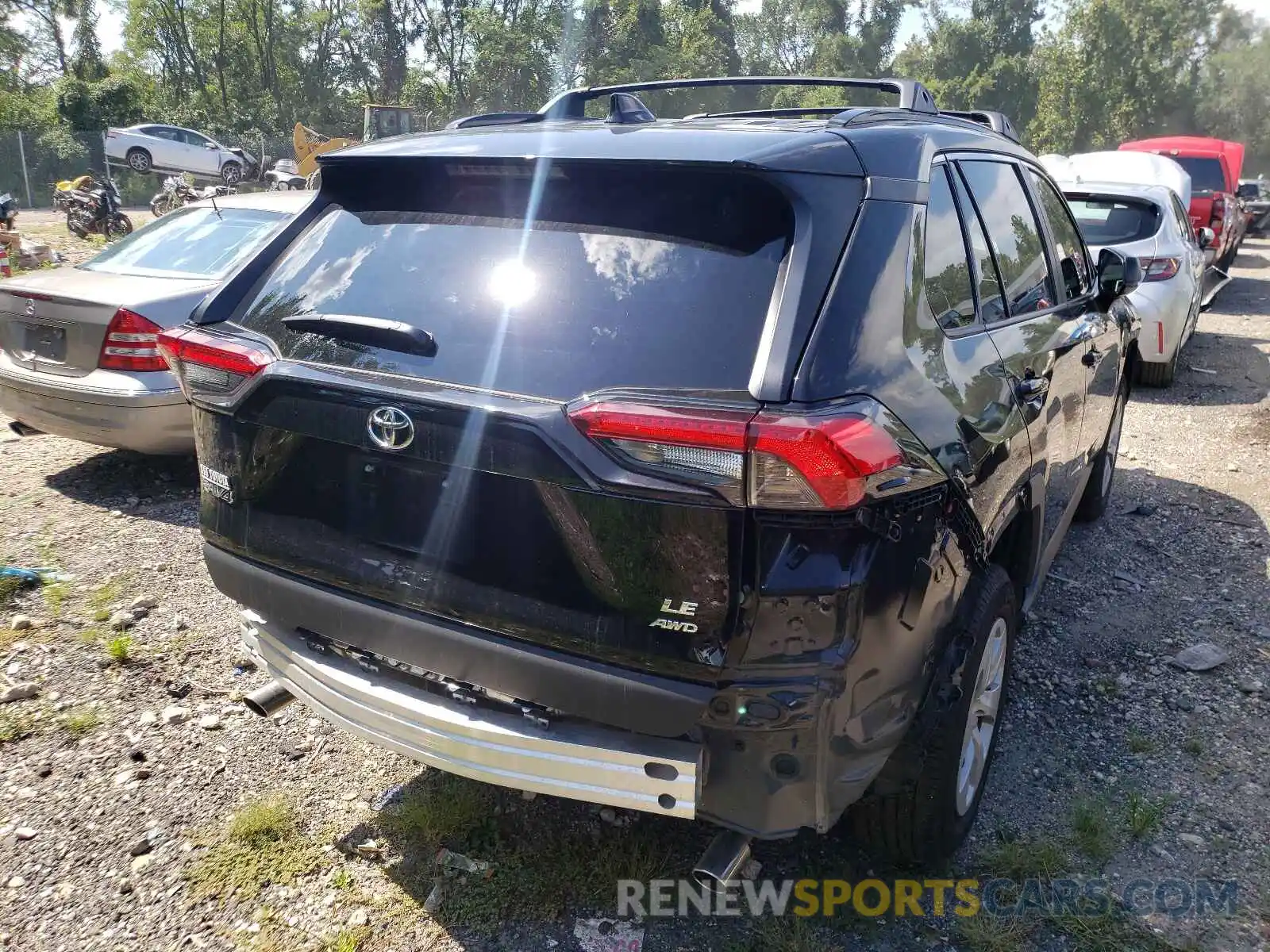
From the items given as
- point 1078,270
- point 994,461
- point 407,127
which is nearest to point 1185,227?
point 1078,270

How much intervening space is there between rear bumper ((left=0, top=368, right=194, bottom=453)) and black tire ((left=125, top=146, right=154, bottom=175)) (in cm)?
2732

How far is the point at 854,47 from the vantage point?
59625 mm

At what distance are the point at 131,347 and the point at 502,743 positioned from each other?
4.08m

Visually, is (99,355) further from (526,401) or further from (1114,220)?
(1114,220)

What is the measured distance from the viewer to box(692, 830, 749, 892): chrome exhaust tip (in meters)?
2.19

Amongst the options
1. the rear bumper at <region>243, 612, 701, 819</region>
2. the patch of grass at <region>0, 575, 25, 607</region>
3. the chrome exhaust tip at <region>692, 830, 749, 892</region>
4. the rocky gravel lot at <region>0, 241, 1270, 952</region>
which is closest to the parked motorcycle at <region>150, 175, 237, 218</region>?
the patch of grass at <region>0, 575, 25, 607</region>

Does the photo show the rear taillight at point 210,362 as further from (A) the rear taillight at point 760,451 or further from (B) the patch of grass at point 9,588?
(B) the patch of grass at point 9,588

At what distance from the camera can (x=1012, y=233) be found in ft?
10.8

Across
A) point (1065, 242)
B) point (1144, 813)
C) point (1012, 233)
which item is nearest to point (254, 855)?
point (1144, 813)

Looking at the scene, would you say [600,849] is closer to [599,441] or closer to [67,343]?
[599,441]

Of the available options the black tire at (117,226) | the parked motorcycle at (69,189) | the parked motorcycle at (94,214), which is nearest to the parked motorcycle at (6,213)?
the parked motorcycle at (94,214)

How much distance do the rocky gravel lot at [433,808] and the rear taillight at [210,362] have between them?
4.27 feet

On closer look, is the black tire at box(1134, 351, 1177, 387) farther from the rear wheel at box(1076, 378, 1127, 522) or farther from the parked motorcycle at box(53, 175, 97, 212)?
the parked motorcycle at box(53, 175, 97, 212)

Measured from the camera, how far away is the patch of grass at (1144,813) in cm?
292
